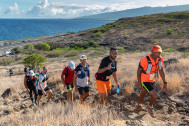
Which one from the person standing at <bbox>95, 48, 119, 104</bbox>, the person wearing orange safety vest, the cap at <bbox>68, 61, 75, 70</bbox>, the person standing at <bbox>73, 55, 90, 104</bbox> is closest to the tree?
the cap at <bbox>68, 61, 75, 70</bbox>

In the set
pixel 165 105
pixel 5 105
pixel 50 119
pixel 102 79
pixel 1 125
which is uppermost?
pixel 102 79

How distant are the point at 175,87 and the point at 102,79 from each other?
8.31 feet

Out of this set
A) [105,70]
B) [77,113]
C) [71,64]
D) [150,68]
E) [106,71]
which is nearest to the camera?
[77,113]

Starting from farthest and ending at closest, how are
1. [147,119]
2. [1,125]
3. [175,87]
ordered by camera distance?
[175,87]
[147,119]
[1,125]

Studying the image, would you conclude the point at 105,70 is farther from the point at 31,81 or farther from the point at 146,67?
the point at 31,81

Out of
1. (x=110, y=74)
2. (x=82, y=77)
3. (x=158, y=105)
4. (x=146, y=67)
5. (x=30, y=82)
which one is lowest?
(x=158, y=105)

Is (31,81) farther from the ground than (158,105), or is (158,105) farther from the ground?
(31,81)

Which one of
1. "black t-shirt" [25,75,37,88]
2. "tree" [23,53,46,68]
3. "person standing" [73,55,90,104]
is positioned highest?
"person standing" [73,55,90,104]

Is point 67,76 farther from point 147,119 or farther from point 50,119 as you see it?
point 147,119

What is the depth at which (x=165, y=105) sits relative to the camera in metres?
4.55

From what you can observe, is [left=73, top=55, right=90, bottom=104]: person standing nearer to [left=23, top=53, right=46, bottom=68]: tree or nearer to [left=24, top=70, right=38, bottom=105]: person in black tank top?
[left=24, top=70, right=38, bottom=105]: person in black tank top

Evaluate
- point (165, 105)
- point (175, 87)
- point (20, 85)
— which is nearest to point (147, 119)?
point (165, 105)

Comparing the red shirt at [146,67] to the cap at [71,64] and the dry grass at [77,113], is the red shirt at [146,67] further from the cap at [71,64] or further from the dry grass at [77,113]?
the cap at [71,64]

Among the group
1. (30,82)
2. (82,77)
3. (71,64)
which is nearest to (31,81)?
(30,82)
